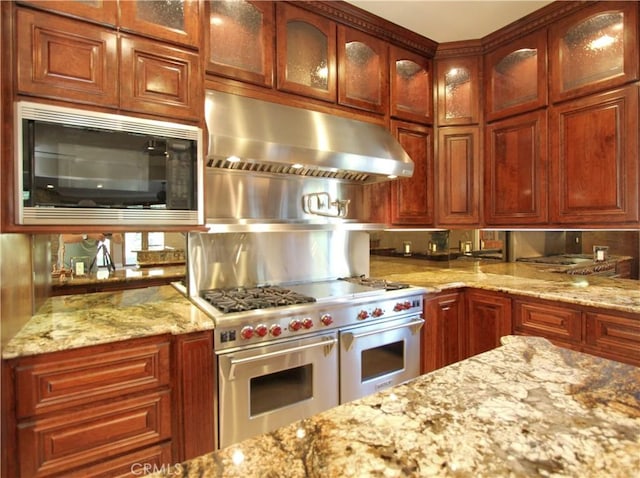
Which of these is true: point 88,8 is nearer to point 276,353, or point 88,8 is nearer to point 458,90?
point 276,353

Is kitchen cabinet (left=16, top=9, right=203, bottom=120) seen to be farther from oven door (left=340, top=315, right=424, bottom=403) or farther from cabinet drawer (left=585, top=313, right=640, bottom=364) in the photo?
cabinet drawer (left=585, top=313, right=640, bottom=364)

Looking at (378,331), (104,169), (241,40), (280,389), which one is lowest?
(280,389)

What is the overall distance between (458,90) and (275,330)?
2.44 metres

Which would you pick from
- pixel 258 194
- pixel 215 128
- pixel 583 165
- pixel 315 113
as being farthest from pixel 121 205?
pixel 583 165

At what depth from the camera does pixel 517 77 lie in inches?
106

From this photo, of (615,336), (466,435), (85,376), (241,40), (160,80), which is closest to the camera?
(466,435)

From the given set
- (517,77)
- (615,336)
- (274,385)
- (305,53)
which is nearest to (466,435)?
(274,385)

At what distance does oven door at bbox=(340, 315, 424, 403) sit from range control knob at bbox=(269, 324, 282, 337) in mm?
417

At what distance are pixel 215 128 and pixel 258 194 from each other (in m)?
0.67

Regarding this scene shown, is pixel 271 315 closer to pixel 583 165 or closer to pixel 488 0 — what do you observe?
pixel 583 165

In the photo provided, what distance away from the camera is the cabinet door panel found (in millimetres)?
1614

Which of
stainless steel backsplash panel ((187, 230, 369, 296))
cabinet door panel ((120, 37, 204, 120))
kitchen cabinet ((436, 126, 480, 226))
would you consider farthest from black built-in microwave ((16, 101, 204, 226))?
kitchen cabinet ((436, 126, 480, 226))

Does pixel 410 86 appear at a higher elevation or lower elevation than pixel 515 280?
higher

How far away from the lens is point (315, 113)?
230 centimetres
